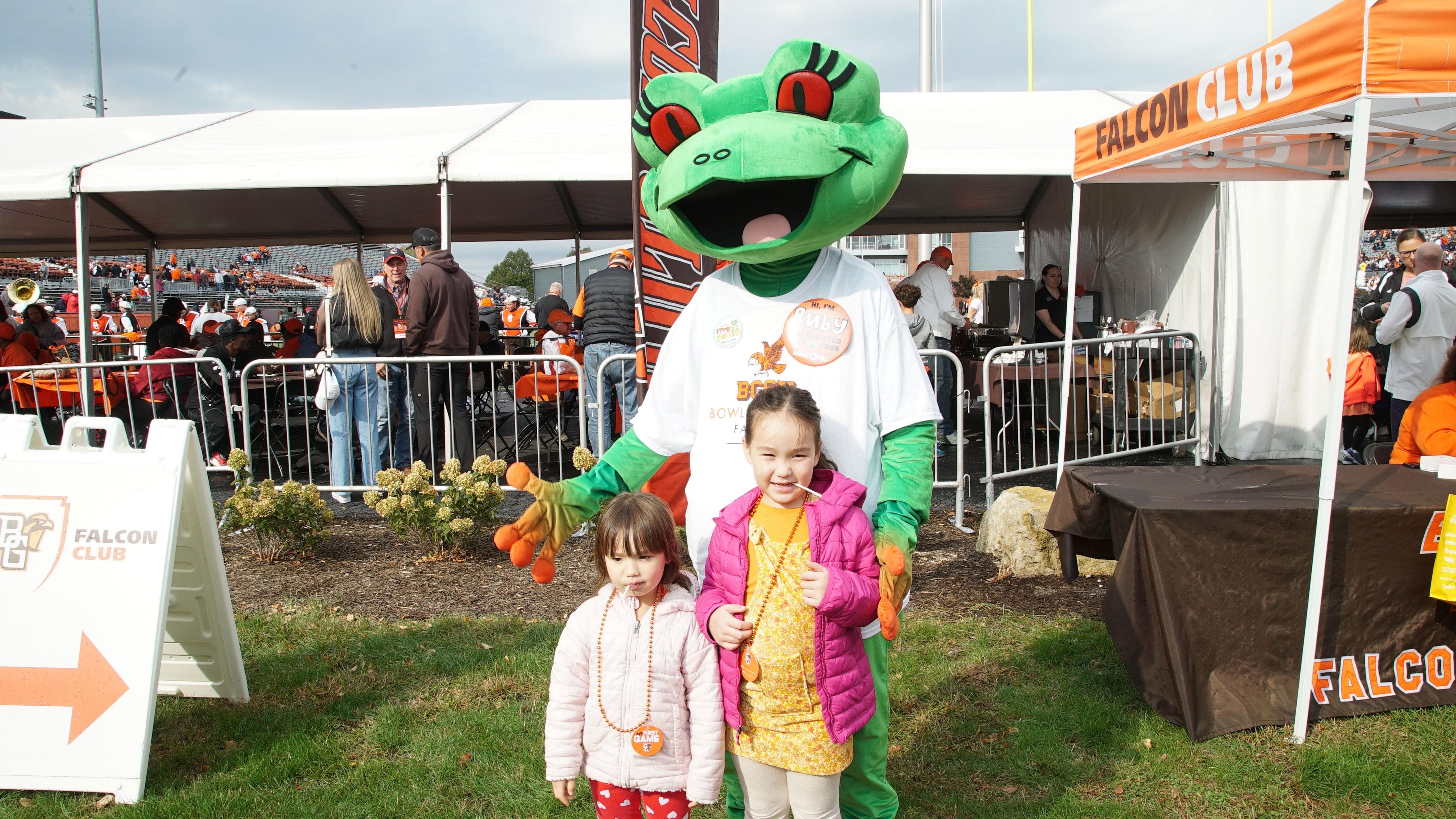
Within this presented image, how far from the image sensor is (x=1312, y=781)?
2.96m

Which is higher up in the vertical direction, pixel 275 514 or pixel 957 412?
pixel 957 412

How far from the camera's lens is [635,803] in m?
2.19

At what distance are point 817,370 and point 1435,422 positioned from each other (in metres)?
3.19

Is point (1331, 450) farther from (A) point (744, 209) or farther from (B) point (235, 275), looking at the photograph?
(B) point (235, 275)

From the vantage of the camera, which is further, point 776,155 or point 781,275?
point 781,275

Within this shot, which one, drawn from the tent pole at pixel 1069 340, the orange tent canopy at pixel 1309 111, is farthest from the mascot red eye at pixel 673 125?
the tent pole at pixel 1069 340

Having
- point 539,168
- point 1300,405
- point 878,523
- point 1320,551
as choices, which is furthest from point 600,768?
point 1300,405

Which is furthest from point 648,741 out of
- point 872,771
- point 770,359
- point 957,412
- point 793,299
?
Answer: point 957,412

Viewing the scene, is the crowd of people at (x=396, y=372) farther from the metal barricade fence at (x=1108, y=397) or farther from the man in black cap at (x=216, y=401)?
the metal barricade fence at (x=1108, y=397)

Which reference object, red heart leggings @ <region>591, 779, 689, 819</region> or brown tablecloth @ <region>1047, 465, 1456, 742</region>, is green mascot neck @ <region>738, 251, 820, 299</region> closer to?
red heart leggings @ <region>591, 779, 689, 819</region>

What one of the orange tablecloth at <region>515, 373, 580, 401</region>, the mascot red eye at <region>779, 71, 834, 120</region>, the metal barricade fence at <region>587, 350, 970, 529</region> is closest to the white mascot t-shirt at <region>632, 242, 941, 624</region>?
the mascot red eye at <region>779, 71, 834, 120</region>

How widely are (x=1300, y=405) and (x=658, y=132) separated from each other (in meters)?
7.17

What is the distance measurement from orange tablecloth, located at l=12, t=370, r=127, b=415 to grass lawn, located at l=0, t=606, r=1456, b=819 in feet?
16.1

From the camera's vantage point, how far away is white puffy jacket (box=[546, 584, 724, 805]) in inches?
82.5
